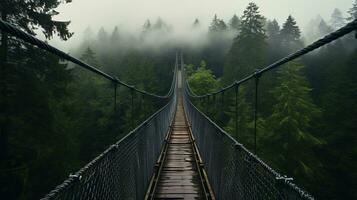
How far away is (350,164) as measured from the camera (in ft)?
57.1

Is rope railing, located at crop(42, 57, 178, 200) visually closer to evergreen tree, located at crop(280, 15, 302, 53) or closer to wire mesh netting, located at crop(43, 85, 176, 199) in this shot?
wire mesh netting, located at crop(43, 85, 176, 199)

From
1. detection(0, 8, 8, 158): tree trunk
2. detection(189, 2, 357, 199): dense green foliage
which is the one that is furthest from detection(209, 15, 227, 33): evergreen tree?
detection(0, 8, 8, 158): tree trunk

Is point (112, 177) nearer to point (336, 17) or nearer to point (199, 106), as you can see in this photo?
point (199, 106)

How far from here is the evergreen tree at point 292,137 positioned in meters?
17.3

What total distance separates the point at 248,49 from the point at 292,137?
1351cm

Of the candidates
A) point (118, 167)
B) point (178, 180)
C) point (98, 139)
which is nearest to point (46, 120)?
point (178, 180)

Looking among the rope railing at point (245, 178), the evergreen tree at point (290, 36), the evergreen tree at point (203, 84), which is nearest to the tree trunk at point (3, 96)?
the rope railing at point (245, 178)

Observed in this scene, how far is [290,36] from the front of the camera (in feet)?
135

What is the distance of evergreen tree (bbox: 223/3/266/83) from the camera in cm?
2884

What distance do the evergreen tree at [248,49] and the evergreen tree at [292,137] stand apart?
8.97m

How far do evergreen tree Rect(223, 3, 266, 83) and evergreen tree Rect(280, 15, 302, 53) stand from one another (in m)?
9.70

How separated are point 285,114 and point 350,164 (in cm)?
385

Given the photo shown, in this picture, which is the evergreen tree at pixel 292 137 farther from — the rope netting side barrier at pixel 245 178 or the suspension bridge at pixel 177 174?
the rope netting side barrier at pixel 245 178

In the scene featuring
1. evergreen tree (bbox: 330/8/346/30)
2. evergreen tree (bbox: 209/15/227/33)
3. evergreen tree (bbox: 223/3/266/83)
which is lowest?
Result: evergreen tree (bbox: 223/3/266/83)
